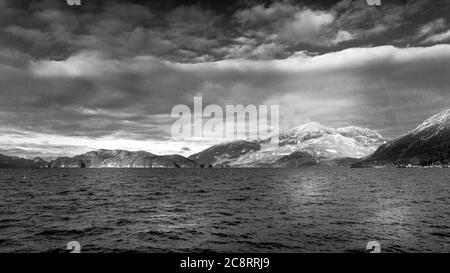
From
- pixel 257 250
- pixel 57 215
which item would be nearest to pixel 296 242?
pixel 257 250

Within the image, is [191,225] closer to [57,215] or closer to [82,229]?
[82,229]
